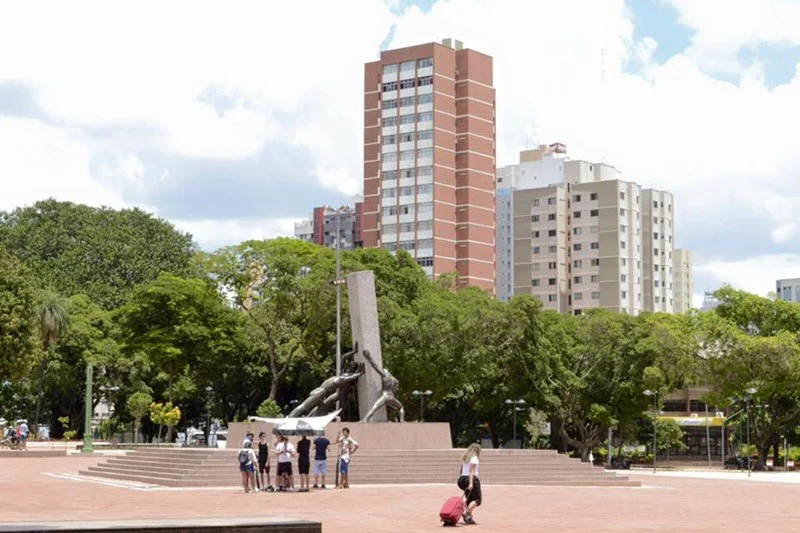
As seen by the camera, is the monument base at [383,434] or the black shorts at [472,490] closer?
the black shorts at [472,490]

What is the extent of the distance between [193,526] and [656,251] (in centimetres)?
13075

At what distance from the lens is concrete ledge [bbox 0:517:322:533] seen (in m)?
14.4

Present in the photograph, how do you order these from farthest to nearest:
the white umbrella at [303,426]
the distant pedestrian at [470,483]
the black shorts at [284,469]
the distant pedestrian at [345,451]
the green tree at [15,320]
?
the green tree at [15,320], the white umbrella at [303,426], the distant pedestrian at [345,451], the black shorts at [284,469], the distant pedestrian at [470,483]

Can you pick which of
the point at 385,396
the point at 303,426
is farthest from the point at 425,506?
the point at 385,396

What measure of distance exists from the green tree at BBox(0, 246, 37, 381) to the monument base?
2082 cm

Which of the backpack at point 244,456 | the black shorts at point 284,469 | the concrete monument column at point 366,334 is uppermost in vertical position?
the concrete monument column at point 366,334

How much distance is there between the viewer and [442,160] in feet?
381

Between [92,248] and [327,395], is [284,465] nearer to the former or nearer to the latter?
[327,395]

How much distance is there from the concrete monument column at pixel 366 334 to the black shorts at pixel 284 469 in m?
10.6

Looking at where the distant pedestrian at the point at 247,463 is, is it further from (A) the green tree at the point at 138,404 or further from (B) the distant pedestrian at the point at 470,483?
(A) the green tree at the point at 138,404

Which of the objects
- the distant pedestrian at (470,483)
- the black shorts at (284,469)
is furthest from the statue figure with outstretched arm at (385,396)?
the distant pedestrian at (470,483)

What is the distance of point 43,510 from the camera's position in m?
22.8

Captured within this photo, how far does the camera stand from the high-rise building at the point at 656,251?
140 metres

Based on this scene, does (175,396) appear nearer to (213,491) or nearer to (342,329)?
(342,329)
